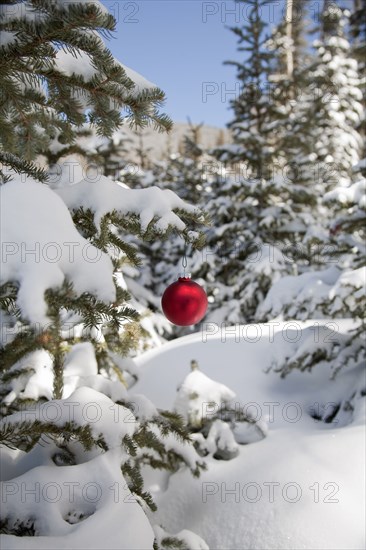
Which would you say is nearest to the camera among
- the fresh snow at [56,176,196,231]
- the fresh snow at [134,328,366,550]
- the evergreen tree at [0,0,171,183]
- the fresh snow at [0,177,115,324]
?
the fresh snow at [0,177,115,324]

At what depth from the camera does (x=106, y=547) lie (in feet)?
7.05

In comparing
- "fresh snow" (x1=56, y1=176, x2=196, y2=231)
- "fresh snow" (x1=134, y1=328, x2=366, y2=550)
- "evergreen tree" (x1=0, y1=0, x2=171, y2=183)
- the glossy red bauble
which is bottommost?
"fresh snow" (x1=134, y1=328, x2=366, y2=550)

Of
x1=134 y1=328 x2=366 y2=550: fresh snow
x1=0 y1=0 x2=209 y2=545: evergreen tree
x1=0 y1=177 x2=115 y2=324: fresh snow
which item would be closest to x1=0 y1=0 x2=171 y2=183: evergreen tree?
x1=0 y1=0 x2=209 y2=545: evergreen tree

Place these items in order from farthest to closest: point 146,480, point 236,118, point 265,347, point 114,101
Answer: point 236,118 < point 265,347 < point 146,480 < point 114,101

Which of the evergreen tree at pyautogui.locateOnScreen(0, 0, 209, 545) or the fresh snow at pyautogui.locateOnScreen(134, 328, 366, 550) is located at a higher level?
the evergreen tree at pyautogui.locateOnScreen(0, 0, 209, 545)

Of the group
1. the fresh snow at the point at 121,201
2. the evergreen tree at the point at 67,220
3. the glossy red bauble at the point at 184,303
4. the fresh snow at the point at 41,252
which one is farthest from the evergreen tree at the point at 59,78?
the glossy red bauble at the point at 184,303

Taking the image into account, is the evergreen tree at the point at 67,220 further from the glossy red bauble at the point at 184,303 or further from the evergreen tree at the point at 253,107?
the evergreen tree at the point at 253,107

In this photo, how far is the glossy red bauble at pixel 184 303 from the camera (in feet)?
7.34

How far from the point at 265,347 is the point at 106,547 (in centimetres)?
637

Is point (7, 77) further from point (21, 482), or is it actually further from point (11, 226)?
point (21, 482)

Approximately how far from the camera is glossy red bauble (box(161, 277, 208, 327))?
88.1 inches

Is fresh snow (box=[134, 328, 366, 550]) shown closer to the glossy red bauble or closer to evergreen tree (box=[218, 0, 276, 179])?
the glossy red bauble

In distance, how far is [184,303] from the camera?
2.23m

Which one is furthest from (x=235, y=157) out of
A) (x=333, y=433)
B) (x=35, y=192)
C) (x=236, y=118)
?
(x=35, y=192)
